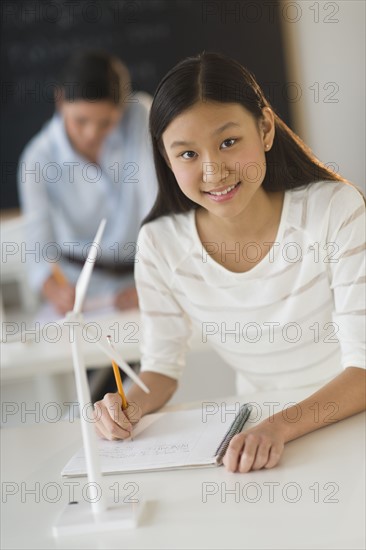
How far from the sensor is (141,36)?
4777mm

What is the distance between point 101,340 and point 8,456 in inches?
19.4

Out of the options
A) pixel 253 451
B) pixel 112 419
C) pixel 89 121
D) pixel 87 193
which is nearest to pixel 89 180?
pixel 87 193

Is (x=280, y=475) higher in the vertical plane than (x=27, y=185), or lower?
lower

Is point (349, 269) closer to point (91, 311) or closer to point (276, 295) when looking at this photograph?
point (276, 295)

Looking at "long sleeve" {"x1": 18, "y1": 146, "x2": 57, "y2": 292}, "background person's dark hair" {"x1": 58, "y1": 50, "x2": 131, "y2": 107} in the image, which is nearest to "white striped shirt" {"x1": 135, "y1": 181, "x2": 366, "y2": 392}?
"background person's dark hair" {"x1": 58, "y1": 50, "x2": 131, "y2": 107}

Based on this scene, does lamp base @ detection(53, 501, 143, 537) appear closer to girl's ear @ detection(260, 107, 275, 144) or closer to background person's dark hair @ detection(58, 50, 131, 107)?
girl's ear @ detection(260, 107, 275, 144)

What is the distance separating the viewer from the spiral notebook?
1306mm

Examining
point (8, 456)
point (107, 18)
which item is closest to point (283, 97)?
point (107, 18)

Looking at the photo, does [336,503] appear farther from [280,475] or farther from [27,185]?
[27,185]

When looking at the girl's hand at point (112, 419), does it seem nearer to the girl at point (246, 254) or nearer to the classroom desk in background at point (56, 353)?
the girl at point (246, 254)

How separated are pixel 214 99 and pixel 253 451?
0.66m

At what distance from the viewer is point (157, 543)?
41.6 inches

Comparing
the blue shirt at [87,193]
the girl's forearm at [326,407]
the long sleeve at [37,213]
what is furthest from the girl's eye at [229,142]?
the long sleeve at [37,213]

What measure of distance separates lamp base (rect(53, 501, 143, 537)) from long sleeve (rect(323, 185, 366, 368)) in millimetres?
567
